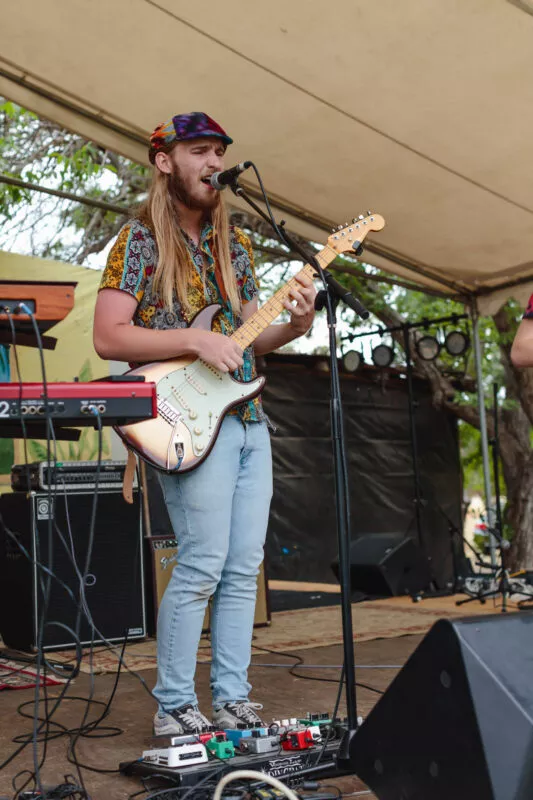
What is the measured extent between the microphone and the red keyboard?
678mm

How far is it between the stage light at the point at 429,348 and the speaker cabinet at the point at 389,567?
216 cm

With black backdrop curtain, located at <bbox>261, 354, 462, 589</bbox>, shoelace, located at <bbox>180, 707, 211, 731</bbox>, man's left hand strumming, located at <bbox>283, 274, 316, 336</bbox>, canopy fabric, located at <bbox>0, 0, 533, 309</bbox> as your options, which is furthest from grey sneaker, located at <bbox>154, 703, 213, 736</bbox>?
black backdrop curtain, located at <bbox>261, 354, 462, 589</bbox>

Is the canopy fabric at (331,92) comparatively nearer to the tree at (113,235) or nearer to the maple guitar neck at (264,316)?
the maple guitar neck at (264,316)

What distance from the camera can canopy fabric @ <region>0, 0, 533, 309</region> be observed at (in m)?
3.53

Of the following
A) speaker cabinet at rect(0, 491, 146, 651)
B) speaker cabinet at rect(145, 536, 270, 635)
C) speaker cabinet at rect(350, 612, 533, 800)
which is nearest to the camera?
speaker cabinet at rect(350, 612, 533, 800)

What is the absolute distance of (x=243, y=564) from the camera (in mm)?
2512

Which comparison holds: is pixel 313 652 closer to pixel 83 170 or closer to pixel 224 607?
pixel 224 607

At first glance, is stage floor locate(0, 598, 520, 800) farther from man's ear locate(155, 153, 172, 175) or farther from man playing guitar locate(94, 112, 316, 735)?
man's ear locate(155, 153, 172, 175)

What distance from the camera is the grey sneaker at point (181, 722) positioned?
2273mm

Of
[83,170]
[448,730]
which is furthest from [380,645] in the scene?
[83,170]

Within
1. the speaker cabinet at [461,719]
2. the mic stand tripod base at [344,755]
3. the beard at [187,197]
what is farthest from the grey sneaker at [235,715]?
the beard at [187,197]

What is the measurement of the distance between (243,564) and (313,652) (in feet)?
5.37

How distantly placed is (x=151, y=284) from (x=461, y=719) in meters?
1.53

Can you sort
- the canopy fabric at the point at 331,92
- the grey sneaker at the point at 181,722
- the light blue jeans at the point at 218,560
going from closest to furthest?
the grey sneaker at the point at 181,722 < the light blue jeans at the point at 218,560 < the canopy fabric at the point at 331,92
